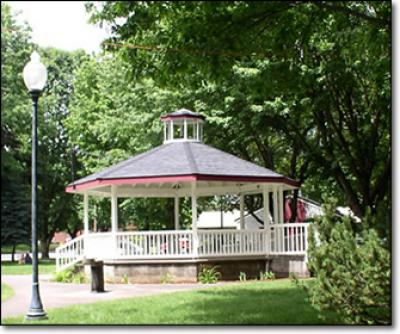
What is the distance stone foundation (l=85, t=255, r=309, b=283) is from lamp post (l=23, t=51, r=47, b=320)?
432 centimetres

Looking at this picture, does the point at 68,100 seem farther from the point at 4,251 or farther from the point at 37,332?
the point at 37,332

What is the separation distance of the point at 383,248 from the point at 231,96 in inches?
170

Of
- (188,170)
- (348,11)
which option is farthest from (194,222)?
(348,11)

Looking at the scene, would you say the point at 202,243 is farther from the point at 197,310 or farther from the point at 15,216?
the point at 15,216

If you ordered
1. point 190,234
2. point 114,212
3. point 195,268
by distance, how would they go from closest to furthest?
point 114,212 → point 195,268 → point 190,234

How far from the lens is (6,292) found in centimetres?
723

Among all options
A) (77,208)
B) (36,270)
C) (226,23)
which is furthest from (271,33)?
(36,270)

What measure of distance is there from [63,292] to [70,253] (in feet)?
2.44

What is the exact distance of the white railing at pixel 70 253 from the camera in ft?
28.5

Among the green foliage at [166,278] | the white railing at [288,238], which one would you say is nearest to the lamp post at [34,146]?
the green foliage at [166,278]

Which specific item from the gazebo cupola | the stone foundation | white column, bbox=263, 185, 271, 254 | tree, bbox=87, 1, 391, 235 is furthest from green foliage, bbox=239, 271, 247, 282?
the gazebo cupola

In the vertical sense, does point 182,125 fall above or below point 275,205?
above

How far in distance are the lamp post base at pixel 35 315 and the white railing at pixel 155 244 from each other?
14.3 feet

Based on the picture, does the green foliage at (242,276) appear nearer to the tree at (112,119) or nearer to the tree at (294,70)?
the tree at (112,119)
